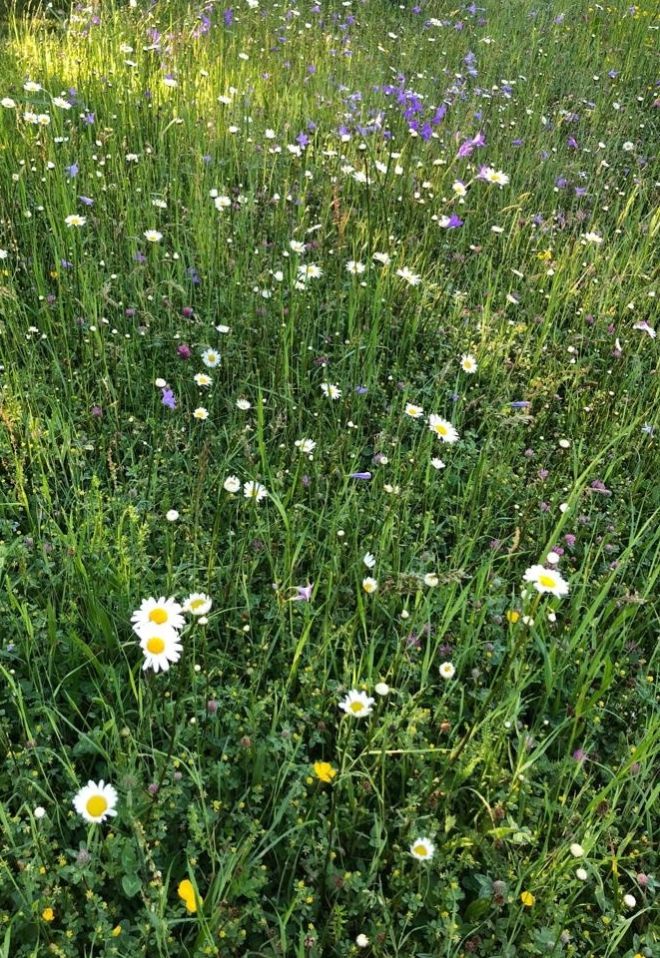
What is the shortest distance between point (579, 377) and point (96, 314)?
67.7 inches

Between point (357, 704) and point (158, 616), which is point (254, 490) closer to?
point (158, 616)

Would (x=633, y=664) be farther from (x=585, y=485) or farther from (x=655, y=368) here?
(x=655, y=368)

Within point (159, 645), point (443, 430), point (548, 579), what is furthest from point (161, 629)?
point (443, 430)

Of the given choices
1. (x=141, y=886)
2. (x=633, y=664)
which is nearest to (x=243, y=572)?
(x=141, y=886)

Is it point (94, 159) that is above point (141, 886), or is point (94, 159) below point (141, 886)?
above

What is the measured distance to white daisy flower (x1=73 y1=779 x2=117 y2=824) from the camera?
125cm

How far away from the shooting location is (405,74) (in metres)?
4.61

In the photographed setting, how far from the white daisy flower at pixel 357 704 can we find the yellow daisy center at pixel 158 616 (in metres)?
0.39

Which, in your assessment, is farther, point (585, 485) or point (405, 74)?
point (405, 74)

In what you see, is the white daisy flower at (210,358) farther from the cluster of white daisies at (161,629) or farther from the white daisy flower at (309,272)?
the cluster of white daisies at (161,629)

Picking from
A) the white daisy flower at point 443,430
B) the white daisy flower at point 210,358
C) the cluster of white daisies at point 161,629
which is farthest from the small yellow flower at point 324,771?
the white daisy flower at point 210,358

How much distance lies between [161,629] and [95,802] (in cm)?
32

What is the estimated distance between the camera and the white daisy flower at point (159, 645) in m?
1.29

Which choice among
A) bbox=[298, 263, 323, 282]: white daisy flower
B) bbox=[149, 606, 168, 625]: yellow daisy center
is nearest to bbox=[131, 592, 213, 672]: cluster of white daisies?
bbox=[149, 606, 168, 625]: yellow daisy center
